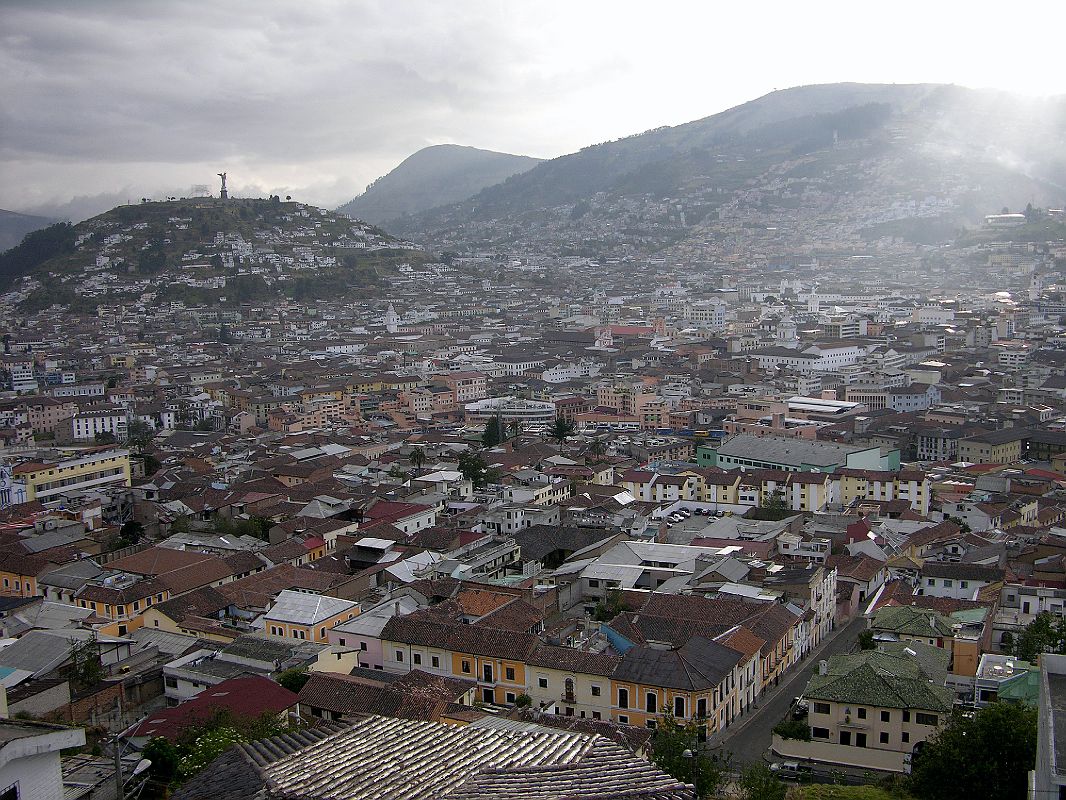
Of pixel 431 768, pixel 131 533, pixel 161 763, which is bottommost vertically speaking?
pixel 131 533

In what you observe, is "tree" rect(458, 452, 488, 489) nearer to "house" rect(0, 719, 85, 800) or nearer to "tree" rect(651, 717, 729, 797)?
"tree" rect(651, 717, 729, 797)

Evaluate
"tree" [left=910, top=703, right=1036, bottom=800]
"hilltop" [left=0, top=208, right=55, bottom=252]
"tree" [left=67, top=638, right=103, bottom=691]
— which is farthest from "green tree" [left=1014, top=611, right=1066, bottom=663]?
"hilltop" [left=0, top=208, right=55, bottom=252]

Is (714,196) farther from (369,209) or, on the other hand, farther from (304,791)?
(304,791)

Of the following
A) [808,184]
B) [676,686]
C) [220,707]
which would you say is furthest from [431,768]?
[808,184]

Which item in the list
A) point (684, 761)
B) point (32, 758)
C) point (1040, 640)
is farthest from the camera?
point (1040, 640)

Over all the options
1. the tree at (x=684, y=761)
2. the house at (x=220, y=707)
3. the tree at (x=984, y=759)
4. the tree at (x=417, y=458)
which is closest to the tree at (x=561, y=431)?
the tree at (x=417, y=458)

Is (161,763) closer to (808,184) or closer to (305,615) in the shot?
(305,615)

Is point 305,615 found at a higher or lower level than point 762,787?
lower
